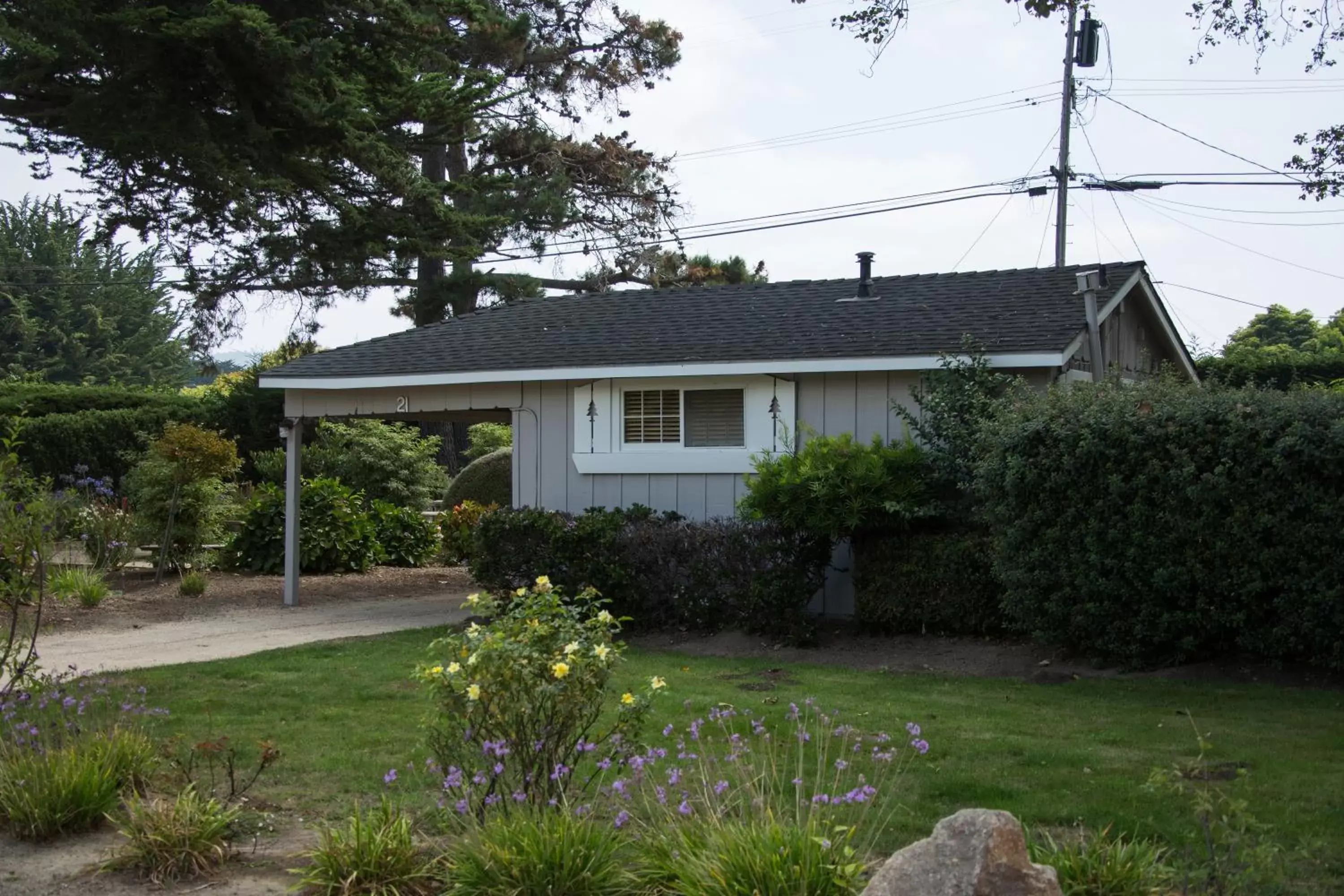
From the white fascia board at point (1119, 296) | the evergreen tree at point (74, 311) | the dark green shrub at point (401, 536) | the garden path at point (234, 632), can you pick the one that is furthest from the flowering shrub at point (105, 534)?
the evergreen tree at point (74, 311)

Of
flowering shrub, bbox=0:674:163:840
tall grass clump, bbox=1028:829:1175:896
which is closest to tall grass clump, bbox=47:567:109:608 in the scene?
flowering shrub, bbox=0:674:163:840

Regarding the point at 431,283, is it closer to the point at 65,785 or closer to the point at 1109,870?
the point at 65,785

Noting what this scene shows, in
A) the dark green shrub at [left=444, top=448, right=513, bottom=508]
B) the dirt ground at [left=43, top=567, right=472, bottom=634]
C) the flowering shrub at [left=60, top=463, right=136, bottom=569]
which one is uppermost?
the dark green shrub at [left=444, top=448, right=513, bottom=508]

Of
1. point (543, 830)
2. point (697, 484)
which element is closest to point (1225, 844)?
point (543, 830)

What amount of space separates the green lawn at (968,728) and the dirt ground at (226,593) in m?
3.49

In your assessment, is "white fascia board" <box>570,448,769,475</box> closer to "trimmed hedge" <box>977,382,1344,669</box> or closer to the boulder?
"trimmed hedge" <box>977,382,1344,669</box>

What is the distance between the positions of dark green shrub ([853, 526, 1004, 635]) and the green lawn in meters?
1.12

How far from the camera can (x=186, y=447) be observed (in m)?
15.5

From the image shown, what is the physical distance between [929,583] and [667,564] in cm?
245

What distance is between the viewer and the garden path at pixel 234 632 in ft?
34.7

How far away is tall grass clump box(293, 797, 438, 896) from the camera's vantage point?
446 cm

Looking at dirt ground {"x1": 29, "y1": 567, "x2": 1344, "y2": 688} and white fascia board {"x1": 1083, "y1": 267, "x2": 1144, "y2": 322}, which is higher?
white fascia board {"x1": 1083, "y1": 267, "x2": 1144, "y2": 322}

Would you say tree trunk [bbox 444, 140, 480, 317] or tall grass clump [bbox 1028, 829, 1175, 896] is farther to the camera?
tree trunk [bbox 444, 140, 480, 317]

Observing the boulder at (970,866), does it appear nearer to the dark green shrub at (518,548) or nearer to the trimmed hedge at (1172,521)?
the trimmed hedge at (1172,521)
